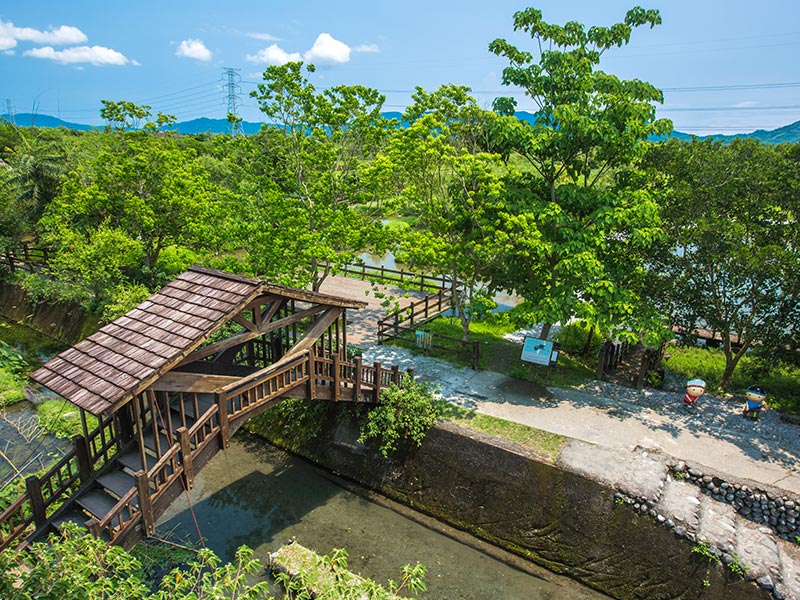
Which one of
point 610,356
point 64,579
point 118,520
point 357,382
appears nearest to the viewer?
point 64,579

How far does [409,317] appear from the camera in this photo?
18969 mm

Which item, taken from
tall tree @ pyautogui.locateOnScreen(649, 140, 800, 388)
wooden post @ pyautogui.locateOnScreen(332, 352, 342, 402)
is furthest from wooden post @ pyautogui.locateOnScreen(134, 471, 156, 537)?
tall tree @ pyautogui.locateOnScreen(649, 140, 800, 388)

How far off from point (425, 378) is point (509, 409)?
2.95 metres

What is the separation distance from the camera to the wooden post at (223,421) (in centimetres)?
984

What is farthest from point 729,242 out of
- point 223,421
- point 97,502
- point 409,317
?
point 97,502

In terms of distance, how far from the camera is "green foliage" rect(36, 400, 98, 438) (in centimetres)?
1498

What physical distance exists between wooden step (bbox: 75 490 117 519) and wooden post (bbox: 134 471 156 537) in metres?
0.74

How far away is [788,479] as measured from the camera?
36.0 feet

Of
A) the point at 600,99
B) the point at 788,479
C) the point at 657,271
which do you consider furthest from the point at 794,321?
the point at 600,99

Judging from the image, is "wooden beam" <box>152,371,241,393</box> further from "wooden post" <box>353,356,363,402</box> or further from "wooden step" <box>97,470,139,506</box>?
"wooden post" <box>353,356,363,402</box>

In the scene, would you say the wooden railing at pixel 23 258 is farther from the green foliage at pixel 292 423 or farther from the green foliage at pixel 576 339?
the green foliage at pixel 576 339

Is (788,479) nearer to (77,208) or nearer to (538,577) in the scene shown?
(538,577)

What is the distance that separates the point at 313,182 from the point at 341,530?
11.5 meters

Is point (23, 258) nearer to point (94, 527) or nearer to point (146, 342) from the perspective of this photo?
point (146, 342)
